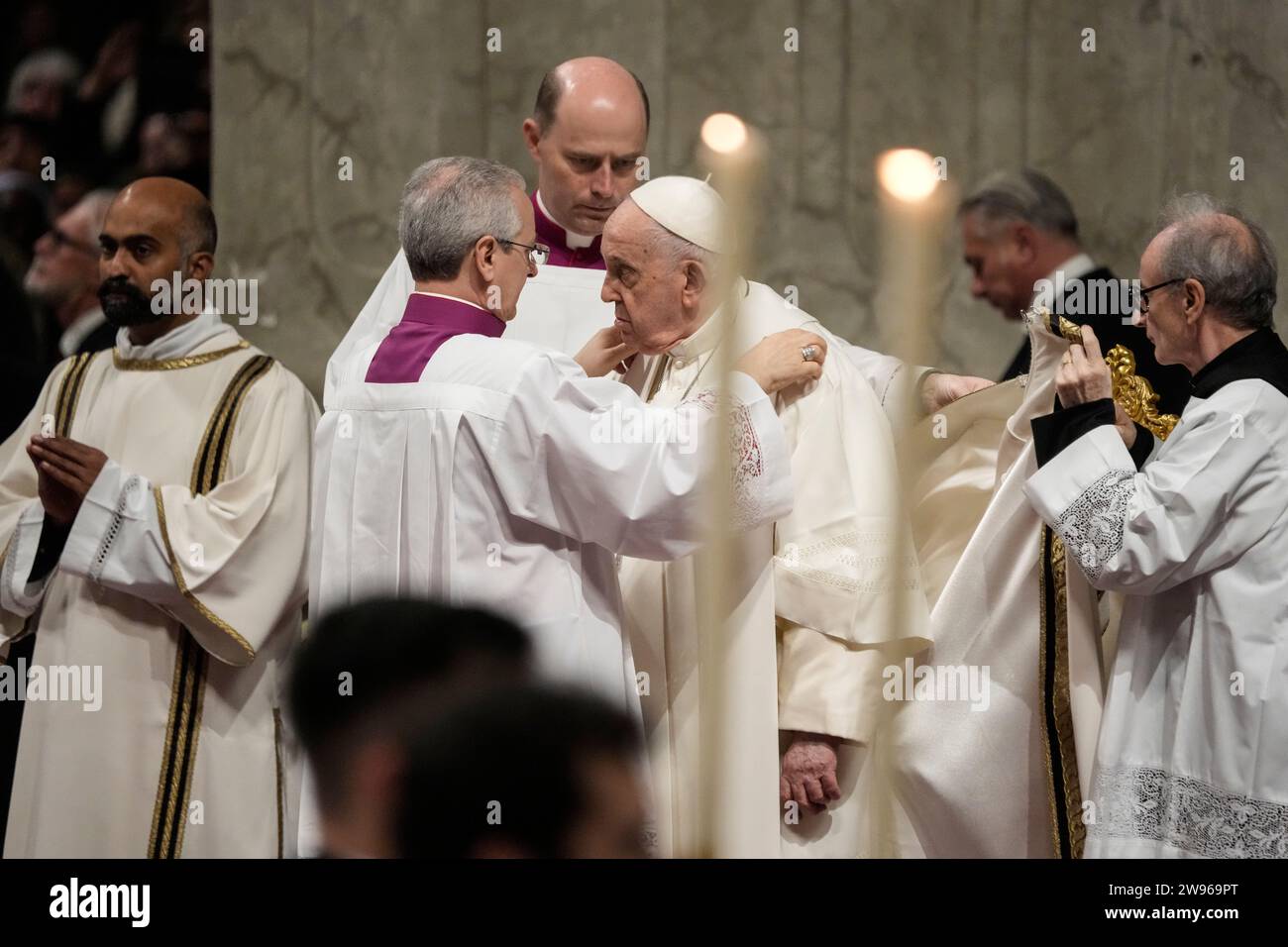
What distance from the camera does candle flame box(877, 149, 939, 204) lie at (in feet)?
7.16

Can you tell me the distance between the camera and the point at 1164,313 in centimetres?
400

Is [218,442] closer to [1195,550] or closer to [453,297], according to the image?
[453,297]

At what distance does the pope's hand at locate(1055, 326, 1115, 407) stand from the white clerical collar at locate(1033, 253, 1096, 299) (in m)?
0.39

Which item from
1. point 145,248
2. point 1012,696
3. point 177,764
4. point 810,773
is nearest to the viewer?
point 810,773

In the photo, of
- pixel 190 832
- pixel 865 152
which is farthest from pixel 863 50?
pixel 190 832

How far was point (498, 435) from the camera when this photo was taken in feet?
12.4

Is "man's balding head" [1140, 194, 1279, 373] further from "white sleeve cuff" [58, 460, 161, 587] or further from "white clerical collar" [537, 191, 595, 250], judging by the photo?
"white sleeve cuff" [58, 460, 161, 587]

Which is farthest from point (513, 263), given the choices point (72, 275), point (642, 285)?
point (72, 275)

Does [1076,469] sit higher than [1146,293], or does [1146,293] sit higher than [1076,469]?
[1146,293]

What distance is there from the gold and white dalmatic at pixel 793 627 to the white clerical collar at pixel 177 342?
4.52ft

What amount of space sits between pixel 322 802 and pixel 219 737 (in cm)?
280

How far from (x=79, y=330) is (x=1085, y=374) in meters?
3.52

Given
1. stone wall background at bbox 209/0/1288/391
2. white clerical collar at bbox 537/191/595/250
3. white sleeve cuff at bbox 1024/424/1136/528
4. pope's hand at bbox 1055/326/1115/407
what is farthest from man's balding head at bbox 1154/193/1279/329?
white clerical collar at bbox 537/191/595/250
